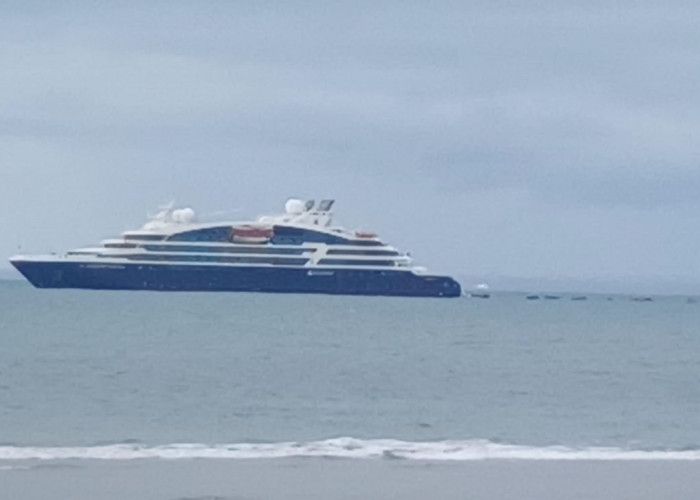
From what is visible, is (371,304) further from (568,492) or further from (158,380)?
(568,492)

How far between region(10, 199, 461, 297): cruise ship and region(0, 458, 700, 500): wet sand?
58932mm

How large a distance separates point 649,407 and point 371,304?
51222 mm

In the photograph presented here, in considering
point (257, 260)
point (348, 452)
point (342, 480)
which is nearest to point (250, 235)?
point (257, 260)

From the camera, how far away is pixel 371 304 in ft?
244

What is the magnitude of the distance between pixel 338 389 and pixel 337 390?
20 centimetres

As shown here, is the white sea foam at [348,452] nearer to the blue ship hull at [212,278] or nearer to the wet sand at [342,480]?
the wet sand at [342,480]

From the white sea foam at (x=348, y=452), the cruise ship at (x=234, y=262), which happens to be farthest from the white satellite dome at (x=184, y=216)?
the white sea foam at (x=348, y=452)

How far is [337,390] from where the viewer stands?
25.7 metres

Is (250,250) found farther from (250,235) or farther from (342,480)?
(342,480)

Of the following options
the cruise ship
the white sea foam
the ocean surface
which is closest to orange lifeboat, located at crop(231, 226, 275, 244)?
the cruise ship

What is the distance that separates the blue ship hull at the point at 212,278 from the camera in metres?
72.8

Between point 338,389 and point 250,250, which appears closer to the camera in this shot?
point 338,389

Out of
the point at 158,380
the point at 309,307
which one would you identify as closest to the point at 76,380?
the point at 158,380

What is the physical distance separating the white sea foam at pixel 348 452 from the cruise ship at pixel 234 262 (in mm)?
56219
